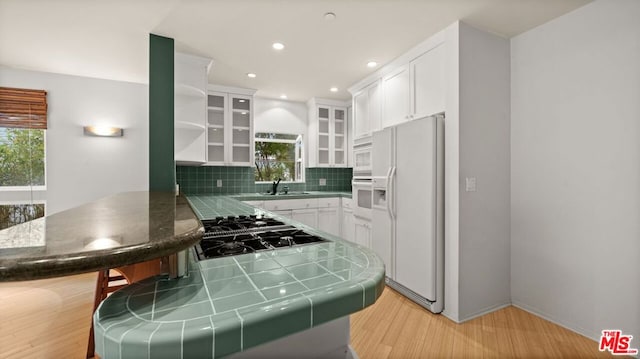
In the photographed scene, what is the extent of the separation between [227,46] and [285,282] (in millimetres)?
2684

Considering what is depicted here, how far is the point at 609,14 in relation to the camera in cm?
193

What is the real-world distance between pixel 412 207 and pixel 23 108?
15.5ft

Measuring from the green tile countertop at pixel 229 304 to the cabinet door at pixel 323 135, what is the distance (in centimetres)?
380

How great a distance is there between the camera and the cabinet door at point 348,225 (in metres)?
3.80

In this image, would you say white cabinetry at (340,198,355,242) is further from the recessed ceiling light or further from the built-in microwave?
the recessed ceiling light


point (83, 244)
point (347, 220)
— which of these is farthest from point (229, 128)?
point (83, 244)

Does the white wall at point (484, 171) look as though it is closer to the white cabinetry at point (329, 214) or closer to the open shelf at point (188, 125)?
the white cabinetry at point (329, 214)

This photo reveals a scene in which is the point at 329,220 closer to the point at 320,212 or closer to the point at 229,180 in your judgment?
the point at 320,212

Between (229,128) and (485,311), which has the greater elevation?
(229,128)

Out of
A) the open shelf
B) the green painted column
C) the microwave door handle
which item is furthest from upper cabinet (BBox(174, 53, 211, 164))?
the microwave door handle

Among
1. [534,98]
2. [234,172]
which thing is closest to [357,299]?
[534,98]

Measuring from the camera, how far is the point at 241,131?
4.03 meters

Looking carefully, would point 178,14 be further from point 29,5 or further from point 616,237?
point 616,237

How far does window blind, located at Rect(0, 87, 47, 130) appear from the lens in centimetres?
325
